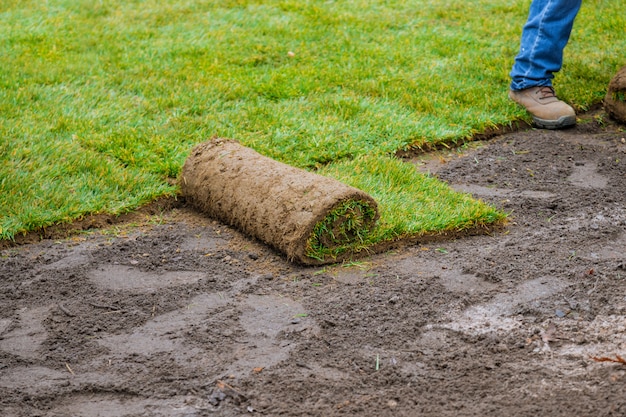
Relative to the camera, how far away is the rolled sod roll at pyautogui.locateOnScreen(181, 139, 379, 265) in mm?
3850

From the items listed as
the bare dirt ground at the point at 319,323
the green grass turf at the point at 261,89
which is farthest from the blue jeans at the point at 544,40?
the bare dirt ground at the point at 319,323

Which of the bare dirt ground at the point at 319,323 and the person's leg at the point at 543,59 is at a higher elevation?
the person's leg at the point at 543,59

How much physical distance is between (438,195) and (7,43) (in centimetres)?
445

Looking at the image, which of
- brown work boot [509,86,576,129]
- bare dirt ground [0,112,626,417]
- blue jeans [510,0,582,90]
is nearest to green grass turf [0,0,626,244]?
brown work boot [509,86,576,129]

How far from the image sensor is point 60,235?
4.32 meters

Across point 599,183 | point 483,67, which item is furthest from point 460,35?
point 599,183

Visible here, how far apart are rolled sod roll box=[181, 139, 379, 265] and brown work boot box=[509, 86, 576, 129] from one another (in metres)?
2.34

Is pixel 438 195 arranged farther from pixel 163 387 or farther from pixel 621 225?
pixel 163 387

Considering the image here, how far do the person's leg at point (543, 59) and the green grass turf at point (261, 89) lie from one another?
19cm

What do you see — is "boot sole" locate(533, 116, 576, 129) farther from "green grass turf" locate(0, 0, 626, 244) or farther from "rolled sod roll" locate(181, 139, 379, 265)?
"rolled sod roll" locate(181, 139, 379, 265)

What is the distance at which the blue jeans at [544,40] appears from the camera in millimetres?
5941

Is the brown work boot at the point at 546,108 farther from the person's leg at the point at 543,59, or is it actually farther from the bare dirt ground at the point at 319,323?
the bare dirt ground at the point at 319,323

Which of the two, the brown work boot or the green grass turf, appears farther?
the brown work boot

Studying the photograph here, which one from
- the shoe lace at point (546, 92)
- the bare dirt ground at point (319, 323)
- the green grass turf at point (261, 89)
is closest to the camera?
the bare dirt ground at point (319, 323)
